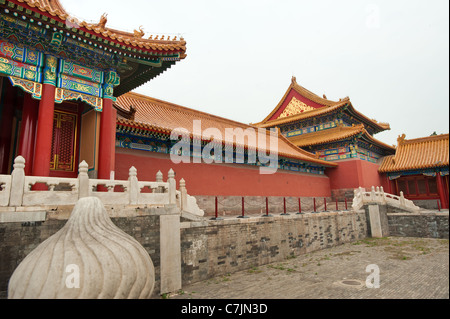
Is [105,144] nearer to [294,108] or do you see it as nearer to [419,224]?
[419,224]

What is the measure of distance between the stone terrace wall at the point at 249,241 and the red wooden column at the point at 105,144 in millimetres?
2490

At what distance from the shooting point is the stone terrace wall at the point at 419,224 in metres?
14.5

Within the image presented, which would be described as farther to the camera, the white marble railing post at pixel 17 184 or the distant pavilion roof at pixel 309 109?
the distant pavilion roof at pixel 309 109

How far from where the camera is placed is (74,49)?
698cm

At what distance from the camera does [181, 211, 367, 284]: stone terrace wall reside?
24.0ft

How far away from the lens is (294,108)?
985 inches

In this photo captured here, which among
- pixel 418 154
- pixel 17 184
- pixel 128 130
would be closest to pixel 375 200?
pixel 418 154

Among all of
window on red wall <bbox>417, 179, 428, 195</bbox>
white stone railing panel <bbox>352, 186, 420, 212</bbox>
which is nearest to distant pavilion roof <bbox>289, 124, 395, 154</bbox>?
window on red wall <bbox>417, 179, 428, 195</bbox>

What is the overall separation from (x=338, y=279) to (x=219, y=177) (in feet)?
22.5

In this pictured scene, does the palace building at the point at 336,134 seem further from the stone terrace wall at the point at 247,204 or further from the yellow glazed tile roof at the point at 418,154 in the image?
the stone terrace wall at the point at 247,204

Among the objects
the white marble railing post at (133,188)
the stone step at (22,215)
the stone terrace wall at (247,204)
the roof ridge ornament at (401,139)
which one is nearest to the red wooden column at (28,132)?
the stone step at (22,215)

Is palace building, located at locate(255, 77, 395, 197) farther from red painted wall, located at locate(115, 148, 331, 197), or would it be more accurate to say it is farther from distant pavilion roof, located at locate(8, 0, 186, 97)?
distant pavilion roof, located at locate(8, 0, 186, 97)

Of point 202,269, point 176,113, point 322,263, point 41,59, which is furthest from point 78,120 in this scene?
point 322,263

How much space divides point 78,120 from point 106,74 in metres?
1.60
